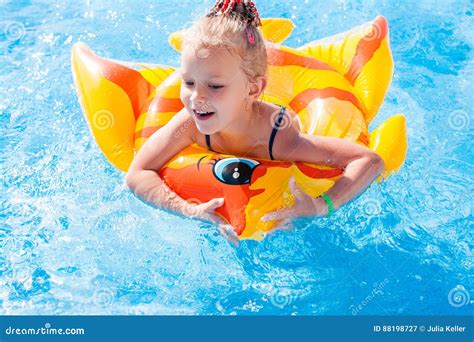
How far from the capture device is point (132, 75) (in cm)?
332

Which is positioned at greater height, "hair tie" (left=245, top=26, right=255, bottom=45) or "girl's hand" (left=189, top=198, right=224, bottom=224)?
"hair tie" (left=245, top=26, right=255, bottom=45)

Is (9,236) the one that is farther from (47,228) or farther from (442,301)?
(442,301)

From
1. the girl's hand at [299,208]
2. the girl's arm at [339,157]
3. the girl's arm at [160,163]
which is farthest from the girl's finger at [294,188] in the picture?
the girl's arm at [160,163]

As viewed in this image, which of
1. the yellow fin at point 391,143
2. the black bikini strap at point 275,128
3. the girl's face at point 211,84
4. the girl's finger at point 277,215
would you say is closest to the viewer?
the girl's face at point 211,84

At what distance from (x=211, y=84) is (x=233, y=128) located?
1.22 ft

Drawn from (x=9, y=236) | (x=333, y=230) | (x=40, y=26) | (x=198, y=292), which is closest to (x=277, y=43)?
(x=333, y=230)

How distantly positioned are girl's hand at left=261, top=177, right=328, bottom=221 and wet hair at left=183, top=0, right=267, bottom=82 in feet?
1.68

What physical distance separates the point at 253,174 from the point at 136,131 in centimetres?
73

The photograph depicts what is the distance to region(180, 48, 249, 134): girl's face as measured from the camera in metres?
2.46

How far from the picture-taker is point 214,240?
317cm

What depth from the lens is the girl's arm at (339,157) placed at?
2764 millimetres

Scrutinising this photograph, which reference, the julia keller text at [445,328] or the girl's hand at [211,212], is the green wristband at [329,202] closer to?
the girl's hand at [211,212]

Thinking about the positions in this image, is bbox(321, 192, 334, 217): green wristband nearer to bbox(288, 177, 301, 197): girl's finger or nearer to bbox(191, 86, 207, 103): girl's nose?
bbox(288, 177, 301, 197): girl's finger

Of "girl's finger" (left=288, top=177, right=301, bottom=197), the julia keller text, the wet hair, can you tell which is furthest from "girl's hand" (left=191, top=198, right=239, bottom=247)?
the julia keller text
